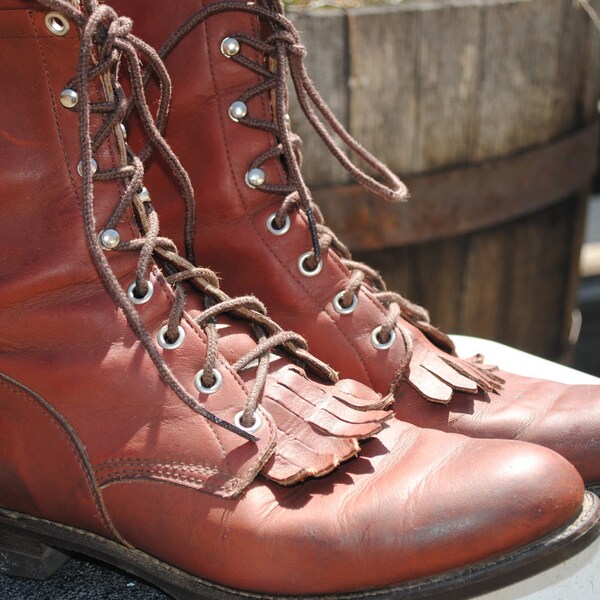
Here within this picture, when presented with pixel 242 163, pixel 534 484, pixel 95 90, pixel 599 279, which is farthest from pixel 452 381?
pixel 599 279

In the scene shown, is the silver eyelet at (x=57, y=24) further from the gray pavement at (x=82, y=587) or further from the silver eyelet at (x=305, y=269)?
the gray pavement at (x=82, y=587)

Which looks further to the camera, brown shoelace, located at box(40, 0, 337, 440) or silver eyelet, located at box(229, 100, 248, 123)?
silver eyelet, located at box(229, 100, 248, 123)

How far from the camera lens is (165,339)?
833mm

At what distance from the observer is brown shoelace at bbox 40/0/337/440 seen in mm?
793

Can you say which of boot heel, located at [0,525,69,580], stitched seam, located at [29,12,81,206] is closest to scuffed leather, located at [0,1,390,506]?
stitched seam, located at [29,12,81,206]

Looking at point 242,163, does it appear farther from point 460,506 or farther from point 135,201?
point 460,506

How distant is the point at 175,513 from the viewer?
31.7 inches

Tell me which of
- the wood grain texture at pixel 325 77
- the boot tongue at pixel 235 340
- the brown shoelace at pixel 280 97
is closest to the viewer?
the boot tongue at pixel 235 340

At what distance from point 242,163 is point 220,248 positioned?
0.34ft

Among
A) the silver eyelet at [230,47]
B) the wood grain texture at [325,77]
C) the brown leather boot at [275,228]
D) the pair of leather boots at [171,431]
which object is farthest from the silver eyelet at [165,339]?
the wood grain texture at [325,77]

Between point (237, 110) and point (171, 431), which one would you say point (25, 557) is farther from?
point (237, 110)

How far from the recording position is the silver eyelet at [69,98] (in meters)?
0.80

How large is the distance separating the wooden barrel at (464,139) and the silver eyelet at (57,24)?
0.77 metres

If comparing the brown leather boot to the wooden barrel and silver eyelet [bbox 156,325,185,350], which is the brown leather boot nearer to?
silver eyelet [bbox 156,325,185,350]
